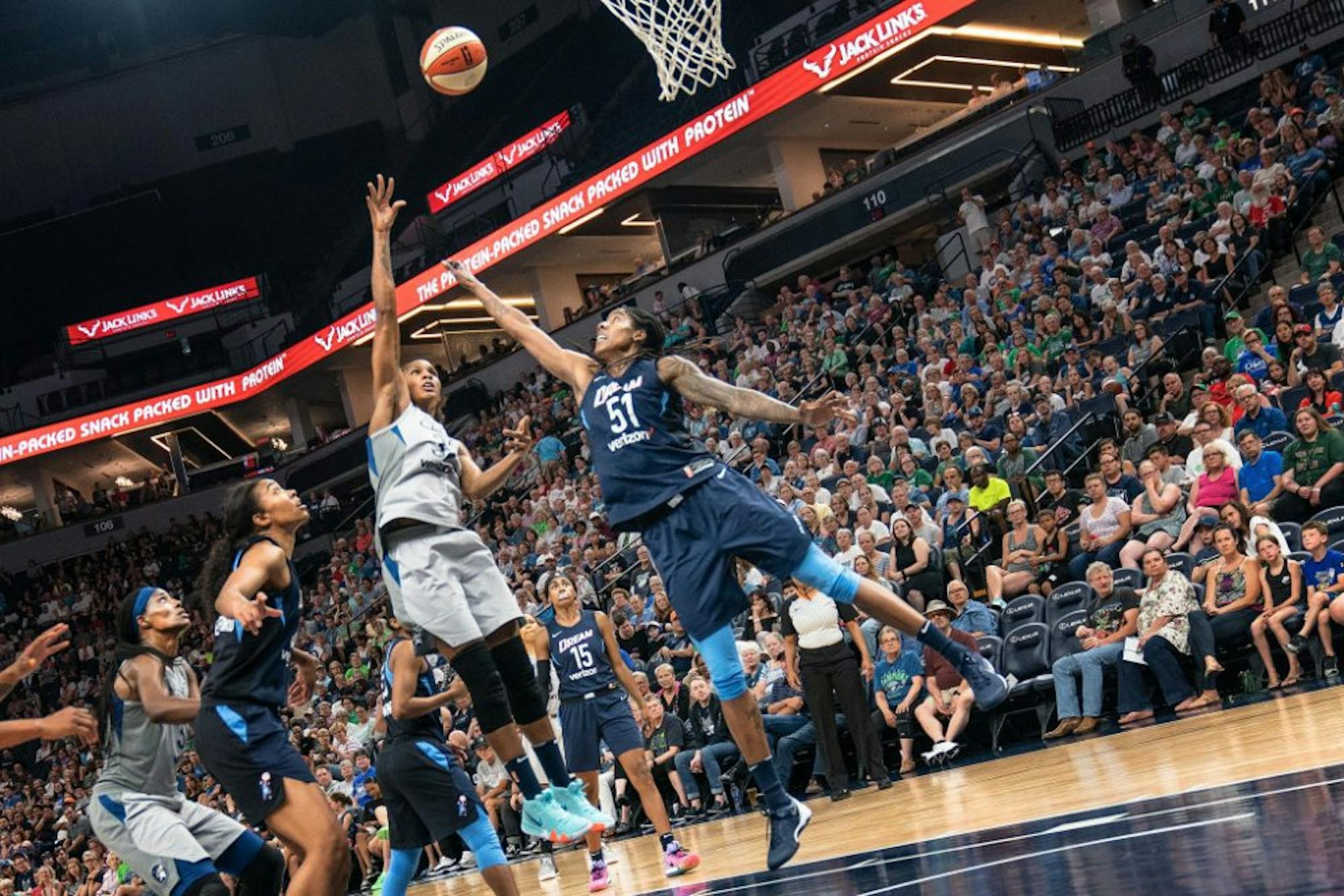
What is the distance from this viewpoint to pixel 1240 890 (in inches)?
128

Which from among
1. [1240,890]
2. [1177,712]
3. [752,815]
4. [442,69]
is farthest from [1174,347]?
[1240,890]

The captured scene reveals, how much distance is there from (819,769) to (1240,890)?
7.85 meters

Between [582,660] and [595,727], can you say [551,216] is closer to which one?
[582,660]

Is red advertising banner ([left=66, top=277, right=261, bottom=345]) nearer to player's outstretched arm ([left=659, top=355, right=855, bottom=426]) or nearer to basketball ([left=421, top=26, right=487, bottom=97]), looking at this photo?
basketball ([left=421, top=26, right=487, bottom=97])

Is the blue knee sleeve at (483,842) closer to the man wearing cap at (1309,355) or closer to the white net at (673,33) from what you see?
the man wearing cap at (1309,355)

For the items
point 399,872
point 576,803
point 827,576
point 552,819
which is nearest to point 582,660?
point 399,872

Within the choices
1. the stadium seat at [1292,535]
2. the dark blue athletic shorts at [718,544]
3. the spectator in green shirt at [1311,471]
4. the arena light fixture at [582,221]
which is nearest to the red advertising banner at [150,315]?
the arena light fixture at [582,221]

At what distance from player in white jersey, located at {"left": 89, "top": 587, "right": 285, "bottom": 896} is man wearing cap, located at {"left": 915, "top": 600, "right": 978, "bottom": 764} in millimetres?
5941

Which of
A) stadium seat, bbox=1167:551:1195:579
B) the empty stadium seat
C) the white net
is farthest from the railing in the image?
the empty stadium seat

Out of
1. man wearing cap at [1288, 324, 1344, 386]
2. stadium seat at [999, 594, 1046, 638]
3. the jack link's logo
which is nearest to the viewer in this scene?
stadium seat at [999, 594, 1046, 638]

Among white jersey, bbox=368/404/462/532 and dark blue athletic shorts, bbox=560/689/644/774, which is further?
dark blue athletic shorts, bbox=560/689/644/774

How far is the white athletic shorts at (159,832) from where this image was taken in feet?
17.9

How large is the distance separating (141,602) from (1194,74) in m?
15.9

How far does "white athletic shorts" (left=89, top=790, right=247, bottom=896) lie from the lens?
5.45 metres
